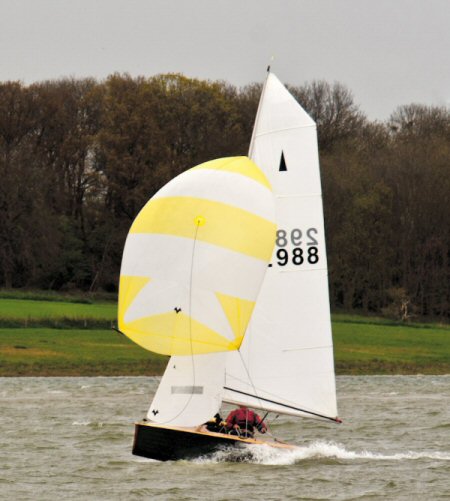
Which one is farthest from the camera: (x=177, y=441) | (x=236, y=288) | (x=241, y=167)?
(x=177, y=441)

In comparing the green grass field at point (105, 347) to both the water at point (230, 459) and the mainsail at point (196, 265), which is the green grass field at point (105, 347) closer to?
the water at point (230, 459)

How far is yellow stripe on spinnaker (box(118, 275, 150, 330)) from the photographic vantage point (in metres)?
29.2

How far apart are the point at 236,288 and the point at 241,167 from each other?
2.48m

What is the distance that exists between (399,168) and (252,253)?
61821 millimetres

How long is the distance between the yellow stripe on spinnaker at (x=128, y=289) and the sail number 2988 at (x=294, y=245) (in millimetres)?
3365

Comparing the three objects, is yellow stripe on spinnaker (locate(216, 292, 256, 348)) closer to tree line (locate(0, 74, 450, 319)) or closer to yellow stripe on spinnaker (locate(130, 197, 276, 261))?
yellow stripe on spinnaker (locate(130, 197, 276, 261))

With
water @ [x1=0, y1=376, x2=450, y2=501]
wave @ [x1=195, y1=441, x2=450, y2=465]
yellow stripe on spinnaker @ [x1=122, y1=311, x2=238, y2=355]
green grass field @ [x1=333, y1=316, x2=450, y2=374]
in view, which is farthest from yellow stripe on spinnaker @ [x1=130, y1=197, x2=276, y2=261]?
green grass field @ [x1=333, y1=316, x2=450, y2=374]

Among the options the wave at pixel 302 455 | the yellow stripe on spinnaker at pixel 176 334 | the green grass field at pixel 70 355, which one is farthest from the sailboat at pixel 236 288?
the green grass field at pixel 70 355

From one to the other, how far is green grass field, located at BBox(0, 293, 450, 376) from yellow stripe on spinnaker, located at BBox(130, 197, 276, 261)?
90.5 ft

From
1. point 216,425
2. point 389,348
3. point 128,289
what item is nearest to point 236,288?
point 128,289

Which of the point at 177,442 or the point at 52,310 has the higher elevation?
the point at 52,310

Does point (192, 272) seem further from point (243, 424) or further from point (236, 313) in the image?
point (243, 424)

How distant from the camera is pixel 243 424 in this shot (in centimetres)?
3066

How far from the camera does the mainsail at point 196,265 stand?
29.2 meters
